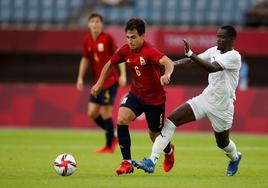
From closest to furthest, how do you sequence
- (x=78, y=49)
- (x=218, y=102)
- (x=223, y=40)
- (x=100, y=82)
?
1. (x=223, y=40)
2. (x=218, y=102)
3. (x=100, y=82)
4. (x=78, y=49)

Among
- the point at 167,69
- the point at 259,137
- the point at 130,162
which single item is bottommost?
the point at 259,137

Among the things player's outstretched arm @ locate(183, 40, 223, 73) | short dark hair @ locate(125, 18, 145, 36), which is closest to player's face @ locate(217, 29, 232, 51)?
player's outstretched arm @ locate(183, 40, 223, 73)

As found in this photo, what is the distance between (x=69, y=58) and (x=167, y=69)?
1694cm

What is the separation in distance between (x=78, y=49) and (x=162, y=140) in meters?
14.2

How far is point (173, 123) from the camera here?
11.2m

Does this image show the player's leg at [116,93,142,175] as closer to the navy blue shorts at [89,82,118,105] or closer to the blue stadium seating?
the navy blue shorts at [89,82,118,105]

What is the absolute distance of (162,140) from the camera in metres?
11.1

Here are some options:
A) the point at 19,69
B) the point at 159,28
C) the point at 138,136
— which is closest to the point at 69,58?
the point at 19,69

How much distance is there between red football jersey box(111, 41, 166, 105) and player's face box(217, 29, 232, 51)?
0.82 m

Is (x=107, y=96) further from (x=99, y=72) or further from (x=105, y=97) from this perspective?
(x=99, y=72)

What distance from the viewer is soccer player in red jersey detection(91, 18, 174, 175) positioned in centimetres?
1099

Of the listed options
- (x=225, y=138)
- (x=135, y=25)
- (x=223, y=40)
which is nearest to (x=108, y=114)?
(x=225, y=138)

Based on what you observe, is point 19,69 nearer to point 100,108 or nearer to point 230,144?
point 100,108

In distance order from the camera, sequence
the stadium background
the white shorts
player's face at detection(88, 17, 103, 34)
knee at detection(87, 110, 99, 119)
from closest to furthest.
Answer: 1. the white shorts
2. player's face at detection(88, 17, 103, 34)
3. knee at detection(87, 110, 99, 119)
4. the stadium background
